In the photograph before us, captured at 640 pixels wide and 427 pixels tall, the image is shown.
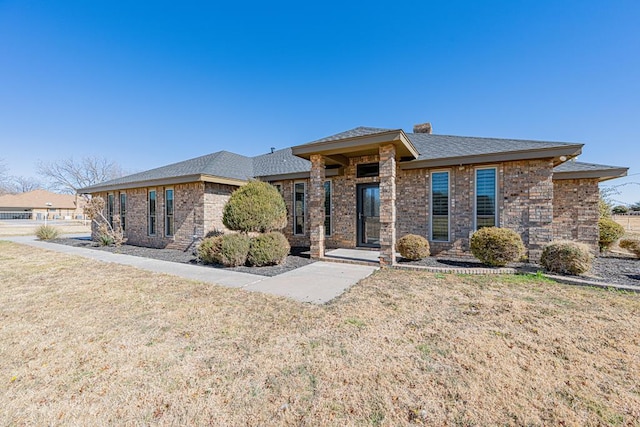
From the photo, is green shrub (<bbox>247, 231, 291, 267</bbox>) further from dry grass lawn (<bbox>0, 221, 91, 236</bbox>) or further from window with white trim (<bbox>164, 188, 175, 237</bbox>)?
dry grass lawn (<bbox>0, 221, 91, 236</bbox>)

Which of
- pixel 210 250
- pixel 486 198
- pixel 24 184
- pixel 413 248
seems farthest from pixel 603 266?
pixel 24 184

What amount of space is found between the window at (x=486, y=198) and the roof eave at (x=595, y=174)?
267 centimetres

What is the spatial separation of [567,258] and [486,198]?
105 inches

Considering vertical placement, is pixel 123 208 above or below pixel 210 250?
above

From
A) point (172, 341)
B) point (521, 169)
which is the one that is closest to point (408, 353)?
point (172, 341)

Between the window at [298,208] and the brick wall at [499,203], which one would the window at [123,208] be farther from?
the brick wall at [499,203]

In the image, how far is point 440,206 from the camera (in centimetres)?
846

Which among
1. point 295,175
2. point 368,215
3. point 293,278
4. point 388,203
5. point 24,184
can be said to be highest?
point 24,184

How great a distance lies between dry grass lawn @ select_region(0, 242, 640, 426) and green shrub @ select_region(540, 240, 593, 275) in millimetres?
1282

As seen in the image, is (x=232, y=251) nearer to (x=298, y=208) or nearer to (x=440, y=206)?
(x=298, y=208)

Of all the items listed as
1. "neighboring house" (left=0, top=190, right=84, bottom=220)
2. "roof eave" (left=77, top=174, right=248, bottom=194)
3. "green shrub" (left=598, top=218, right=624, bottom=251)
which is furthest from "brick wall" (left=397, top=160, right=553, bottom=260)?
"neighboring house" (left=0, top=190, right=84, bottom=220)

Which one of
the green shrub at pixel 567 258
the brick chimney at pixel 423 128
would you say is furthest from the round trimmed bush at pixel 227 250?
the brick chimney at pixel 423 128

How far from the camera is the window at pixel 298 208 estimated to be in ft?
35.7

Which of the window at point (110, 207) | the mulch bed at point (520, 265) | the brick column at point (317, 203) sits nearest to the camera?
the mulch bed at point (520, 265)
